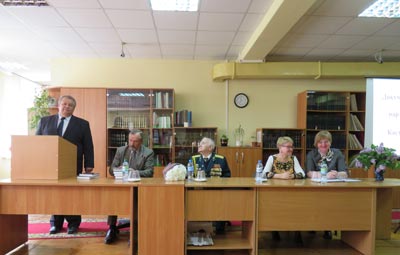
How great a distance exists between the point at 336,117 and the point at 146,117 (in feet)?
11.8

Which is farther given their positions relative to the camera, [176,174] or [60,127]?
[60,127]

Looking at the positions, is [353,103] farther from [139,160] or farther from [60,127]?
[60,127]

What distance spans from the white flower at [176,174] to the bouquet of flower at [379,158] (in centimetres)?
200

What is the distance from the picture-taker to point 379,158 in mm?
3139

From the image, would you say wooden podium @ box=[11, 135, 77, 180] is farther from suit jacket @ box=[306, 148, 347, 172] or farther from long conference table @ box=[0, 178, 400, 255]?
suit jacket @ box=[306, 148, 347, 172]

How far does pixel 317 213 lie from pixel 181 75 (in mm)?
3831

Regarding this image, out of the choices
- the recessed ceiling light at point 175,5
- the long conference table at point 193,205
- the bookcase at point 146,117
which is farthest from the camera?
the bookcase at point 146,117

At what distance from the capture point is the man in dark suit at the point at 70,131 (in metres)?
3.27

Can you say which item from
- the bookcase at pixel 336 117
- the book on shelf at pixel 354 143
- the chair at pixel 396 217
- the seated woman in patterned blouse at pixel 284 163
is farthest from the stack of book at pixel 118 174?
the book on shelf at pixel 354 143

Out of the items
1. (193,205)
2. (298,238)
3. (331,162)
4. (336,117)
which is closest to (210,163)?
(193,205)

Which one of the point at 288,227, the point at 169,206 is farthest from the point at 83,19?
the point at 288,227

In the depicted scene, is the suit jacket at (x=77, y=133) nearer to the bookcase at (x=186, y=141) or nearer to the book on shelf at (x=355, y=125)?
the bookcase at (x=186, y=141)

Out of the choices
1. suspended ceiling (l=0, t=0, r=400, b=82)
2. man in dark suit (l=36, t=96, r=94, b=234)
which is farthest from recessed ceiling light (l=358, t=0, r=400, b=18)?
man in dark suit (l=36, t=96, r=94, b=234)

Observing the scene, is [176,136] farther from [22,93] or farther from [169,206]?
[22,93]
